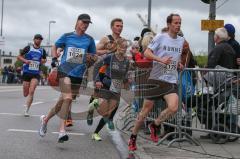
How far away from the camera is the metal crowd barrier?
8.16 meters

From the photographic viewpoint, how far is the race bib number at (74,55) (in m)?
8.52

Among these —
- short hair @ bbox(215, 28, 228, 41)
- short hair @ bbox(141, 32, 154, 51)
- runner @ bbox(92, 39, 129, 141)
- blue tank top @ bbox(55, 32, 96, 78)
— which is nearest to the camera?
blue tank top @ bbox(55, 32, 96, 78)

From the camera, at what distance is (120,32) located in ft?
29.0

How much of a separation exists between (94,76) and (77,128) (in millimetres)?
2005

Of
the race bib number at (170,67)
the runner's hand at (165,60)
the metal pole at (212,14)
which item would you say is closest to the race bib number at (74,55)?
the race bib number at (170,67)

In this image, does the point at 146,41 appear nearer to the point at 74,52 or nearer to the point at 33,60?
the point at 74,52

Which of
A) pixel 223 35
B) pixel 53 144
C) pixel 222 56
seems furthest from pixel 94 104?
pixel 223 35

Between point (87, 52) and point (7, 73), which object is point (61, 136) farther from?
point (7, 73)

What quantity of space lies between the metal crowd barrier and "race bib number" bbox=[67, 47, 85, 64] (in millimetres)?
993

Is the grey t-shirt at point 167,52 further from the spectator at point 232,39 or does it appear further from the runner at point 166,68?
the spectator at point 232,39

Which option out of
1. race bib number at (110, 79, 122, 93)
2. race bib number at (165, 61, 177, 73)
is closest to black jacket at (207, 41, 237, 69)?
race bib number at (165, 61, 177, 73)

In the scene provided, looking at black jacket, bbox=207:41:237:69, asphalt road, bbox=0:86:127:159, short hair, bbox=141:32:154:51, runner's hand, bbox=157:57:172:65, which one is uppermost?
short hair, bbox=141:32:154:51

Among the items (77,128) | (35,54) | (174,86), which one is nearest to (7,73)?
(35,54)

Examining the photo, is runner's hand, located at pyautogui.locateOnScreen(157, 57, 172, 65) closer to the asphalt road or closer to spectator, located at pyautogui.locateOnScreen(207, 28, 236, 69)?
the asphalt road
